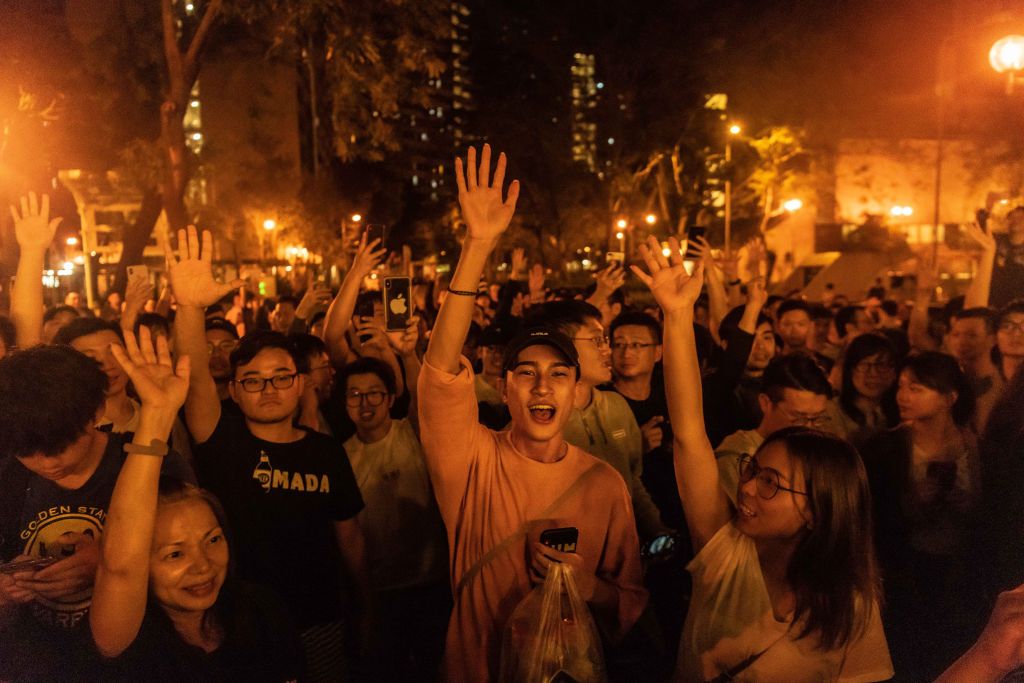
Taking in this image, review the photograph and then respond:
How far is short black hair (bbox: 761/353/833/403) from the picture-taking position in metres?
3.78

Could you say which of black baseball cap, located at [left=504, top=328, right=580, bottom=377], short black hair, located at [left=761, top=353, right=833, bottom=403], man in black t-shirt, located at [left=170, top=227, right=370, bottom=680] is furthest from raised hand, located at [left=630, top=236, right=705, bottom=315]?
man in black t-shirt, located at [left=170, top=227, right=370, bottom=680]

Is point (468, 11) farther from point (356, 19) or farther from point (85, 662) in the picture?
point (85, 662)

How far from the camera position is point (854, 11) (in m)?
27.9

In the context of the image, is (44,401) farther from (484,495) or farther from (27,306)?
(27,306)

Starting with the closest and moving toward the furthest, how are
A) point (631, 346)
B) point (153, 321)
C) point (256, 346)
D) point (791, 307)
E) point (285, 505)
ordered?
point (285, 505)
point (256, 346)
point (631, 346)
point (153, 321)
point (791, 307)

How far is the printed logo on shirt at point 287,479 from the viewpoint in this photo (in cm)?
341

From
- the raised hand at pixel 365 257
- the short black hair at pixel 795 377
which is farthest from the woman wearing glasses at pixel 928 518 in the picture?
the raised hand at pixel 365 257

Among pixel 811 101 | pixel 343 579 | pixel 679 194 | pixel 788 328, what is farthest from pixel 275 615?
pixel 811 101

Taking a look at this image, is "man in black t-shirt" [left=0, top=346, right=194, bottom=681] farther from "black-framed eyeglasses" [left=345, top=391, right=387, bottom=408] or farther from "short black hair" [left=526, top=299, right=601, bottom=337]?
"short black hair" [left=526, top=299, right=601, bottom=337]

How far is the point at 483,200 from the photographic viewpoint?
2.73 m

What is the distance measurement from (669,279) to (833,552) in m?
1.03

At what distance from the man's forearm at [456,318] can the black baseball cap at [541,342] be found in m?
0.29

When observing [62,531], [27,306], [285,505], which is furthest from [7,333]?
[62,531]

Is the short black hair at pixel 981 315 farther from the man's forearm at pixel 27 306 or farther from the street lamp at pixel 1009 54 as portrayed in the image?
the man's forearm at pixel 27 306
